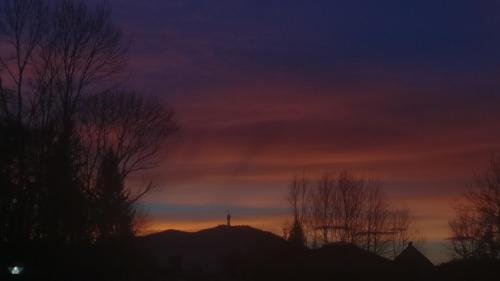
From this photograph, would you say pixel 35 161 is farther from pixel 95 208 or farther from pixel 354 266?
pixel 354 266

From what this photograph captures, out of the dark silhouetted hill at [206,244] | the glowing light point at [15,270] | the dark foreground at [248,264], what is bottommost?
the glowing light point at [15,270]

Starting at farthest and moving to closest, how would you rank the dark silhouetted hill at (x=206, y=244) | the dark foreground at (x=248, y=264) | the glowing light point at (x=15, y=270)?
the dark silhouetted hill at (x=206, y=244)
the dark foreground at (x=248, y=264)
the glowing light point at (x=15, y=270)

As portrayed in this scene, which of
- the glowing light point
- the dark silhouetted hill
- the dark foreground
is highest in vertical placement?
the dark silhouetted hill

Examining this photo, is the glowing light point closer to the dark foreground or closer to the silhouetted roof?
the dark foreground

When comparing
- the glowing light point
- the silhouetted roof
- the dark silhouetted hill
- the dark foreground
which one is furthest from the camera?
the dark silhouetted hill

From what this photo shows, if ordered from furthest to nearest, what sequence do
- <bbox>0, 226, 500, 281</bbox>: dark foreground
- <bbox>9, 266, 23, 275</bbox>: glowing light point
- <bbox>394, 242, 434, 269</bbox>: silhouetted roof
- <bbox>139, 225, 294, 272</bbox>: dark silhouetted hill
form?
1. <bbox>139, 225, 294, 272</bbox>: dark silhouetted hill
2. <bbox>394, 242, 434, 269</bbox>: silhouetted roof
3. <bbox>0, 226, 500, 281</bbox>: dark foreground
4. <bbox>9, 266, 23, 275</bbox>: glowing light point

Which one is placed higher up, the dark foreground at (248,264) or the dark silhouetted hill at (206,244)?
the dark silhouetted hill at (206,244)

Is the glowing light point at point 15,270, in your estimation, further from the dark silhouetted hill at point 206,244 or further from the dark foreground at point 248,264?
the dark silhouetted hill at point 206,244

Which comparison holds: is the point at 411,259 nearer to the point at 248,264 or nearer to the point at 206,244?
the point at 248,264

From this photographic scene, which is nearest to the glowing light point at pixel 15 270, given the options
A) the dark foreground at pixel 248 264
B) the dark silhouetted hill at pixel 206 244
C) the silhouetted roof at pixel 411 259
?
the dark foreground at pixel 248 264

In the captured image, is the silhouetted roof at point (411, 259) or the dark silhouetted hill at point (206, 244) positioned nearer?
the silhouetted roof at point (411, 259)

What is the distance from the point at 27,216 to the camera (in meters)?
49.3

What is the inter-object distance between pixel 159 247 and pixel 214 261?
9.79m

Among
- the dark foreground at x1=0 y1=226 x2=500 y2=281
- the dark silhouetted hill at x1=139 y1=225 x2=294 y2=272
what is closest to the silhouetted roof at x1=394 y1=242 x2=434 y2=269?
the dark foreground at x1=0 y1=226 x2=500 y2=281
